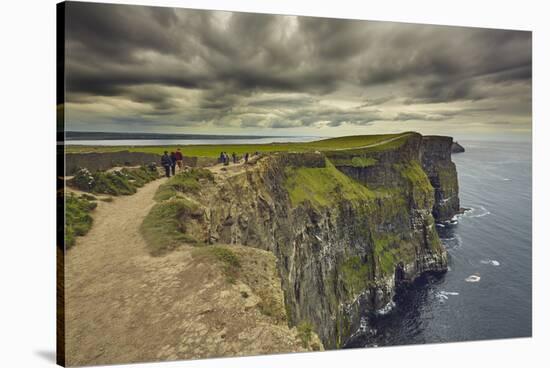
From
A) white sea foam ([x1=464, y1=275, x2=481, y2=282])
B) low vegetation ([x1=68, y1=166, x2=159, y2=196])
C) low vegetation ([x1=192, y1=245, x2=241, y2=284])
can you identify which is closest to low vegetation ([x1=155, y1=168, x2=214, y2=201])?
low vegetation ([x1=68, y1=166, x2=159, y2=196])

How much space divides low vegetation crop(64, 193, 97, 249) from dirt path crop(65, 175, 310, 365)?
Answer: 0.23 m

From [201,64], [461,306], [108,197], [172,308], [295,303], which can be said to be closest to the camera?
[172,308]

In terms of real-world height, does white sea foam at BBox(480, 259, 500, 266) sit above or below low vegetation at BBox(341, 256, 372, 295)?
above

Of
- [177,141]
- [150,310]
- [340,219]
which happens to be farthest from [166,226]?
[340,219]

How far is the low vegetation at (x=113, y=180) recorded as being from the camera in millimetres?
16062

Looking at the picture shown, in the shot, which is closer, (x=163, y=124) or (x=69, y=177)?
(x=69, y=177)

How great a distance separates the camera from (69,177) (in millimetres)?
15625

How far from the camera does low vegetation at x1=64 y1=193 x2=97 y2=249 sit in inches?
610

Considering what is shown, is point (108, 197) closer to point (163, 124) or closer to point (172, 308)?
point (163, 124)

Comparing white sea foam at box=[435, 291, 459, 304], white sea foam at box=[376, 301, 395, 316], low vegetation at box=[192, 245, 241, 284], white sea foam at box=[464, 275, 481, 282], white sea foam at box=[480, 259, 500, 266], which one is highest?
low vegetation at box=[192, 245, 241, 284]

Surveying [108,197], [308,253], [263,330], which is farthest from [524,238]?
[108,197]

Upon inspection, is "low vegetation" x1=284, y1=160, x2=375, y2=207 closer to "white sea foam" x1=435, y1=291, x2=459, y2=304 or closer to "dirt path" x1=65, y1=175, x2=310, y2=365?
"white sea foam" x1=435, y1=291, x2=459, y2=304

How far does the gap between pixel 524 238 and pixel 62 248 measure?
2113 cm

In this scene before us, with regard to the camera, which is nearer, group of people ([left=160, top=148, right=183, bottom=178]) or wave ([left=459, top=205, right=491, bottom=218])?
group of people ([left=160, top=148, right=183, bottom=178])
